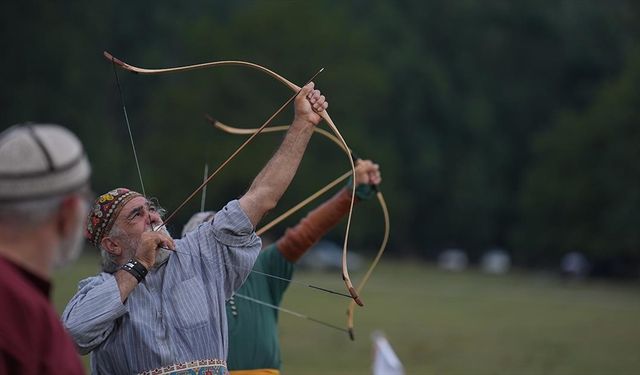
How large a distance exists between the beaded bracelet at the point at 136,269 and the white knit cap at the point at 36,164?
140 cm

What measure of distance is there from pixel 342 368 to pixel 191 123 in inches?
1577

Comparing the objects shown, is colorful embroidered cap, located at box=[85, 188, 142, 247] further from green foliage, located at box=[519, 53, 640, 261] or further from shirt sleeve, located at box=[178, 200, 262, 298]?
green foliage, located at box=[519, 53, 640, 261]

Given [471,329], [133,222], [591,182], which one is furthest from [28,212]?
[591,182]

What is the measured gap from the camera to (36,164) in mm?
2584

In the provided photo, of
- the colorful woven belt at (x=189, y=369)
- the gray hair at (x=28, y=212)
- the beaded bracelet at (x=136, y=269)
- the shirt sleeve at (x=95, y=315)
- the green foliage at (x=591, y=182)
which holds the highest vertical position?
the green foliage at (x=591, y=182)

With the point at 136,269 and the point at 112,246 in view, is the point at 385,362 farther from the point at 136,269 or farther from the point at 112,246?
the point at 136,269

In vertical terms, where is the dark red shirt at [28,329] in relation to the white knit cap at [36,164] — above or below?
below

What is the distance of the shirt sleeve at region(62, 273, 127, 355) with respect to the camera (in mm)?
3961

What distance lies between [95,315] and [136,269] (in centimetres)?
20

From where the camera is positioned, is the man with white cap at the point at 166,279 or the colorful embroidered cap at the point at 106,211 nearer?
the man with white cap at the point at 166,279

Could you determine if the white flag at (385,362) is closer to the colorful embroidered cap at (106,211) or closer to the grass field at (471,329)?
the colorful embroidered cap at (106,211)

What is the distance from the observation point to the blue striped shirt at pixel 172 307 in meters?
4.00

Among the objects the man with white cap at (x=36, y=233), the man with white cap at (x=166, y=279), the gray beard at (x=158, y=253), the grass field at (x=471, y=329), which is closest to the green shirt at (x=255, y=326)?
the man with white cap at (x=166, y=279)

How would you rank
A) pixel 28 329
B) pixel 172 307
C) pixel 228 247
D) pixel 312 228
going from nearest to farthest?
pixel 28 329, pixel 172 307, pixel 228 247, pixel 312 228
